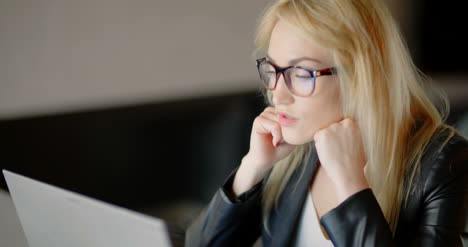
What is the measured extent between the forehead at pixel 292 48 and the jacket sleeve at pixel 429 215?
26 centimetres

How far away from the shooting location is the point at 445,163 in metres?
0.90

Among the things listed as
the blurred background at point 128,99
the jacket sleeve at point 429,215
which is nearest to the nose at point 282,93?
the jacket sleeve at point 429,215

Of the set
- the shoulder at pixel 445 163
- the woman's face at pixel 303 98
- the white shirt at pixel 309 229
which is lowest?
the white shirt at pixel 309 229

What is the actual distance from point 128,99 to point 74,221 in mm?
939

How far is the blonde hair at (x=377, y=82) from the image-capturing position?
849 millimetres

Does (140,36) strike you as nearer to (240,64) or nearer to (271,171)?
(240,64)

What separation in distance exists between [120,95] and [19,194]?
915 millimetres

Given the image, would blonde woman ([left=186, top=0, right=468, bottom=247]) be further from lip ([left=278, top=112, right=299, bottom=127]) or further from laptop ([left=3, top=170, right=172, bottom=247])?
laptop ([left=3, top=170, right=172, bottom=247])

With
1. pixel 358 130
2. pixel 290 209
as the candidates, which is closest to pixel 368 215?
pixel 358 130

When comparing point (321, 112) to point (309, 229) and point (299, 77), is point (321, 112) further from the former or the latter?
point (309, 229)

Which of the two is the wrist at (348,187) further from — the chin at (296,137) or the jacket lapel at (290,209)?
the jacket lapel at (290,209)

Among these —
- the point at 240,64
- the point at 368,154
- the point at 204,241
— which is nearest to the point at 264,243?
the point at 204,241

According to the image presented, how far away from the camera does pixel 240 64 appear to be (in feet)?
6.79

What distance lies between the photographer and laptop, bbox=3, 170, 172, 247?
56 cm
